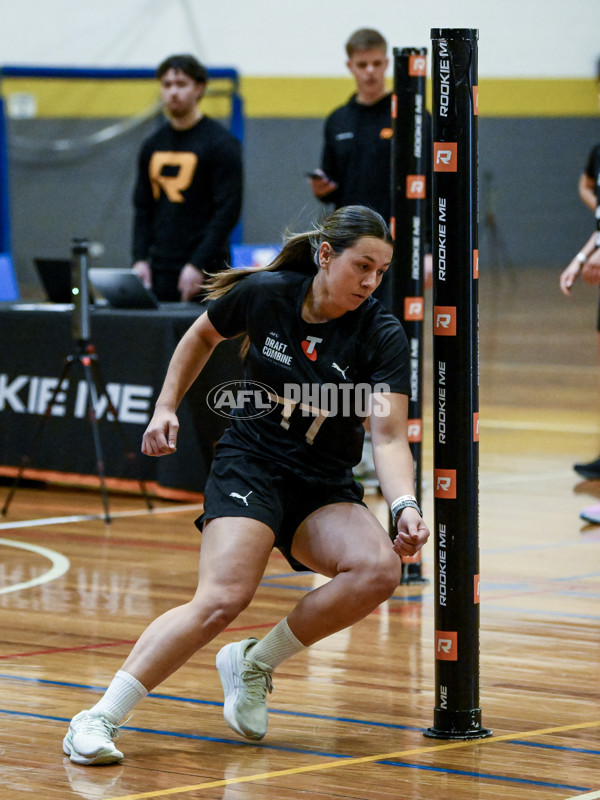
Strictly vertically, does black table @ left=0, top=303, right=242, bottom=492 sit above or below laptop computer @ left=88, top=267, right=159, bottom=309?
below

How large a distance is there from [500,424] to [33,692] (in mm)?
6835

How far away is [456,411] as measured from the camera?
11.6 feet

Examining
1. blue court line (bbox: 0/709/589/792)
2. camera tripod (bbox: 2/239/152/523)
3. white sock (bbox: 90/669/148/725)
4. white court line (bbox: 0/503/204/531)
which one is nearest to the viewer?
blue court line (bbox: 0/709/589/792)

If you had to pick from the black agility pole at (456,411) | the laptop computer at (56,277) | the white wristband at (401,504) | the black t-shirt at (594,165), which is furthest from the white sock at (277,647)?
the black t-shirt at (594,165)

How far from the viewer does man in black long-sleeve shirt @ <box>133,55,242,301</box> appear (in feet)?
24.4

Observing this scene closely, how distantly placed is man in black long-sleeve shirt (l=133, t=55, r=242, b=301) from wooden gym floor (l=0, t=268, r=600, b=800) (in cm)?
131

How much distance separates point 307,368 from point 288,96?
11292 millimetres

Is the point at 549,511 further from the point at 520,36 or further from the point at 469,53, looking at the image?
the point at 520,36

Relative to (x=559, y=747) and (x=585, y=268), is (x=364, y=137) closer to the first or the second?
(x=585, y=268)

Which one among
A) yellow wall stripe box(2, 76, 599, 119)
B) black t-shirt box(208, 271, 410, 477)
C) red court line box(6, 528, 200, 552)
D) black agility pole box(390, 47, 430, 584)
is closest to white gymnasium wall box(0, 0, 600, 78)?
yellow wall stripe box(2, 76, 599, 119)

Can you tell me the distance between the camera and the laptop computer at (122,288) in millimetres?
7160

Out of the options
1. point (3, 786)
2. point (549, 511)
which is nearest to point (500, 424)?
point (549, 511)

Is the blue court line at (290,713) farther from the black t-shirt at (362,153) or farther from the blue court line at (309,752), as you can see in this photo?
the black t-shirt at (362,153)

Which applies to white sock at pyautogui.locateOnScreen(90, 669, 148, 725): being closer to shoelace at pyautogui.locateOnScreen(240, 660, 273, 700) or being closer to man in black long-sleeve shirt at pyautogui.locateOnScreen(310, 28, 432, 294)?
shoelace at pyautogui.locateOnScreen(240, 660, 273, 700)
